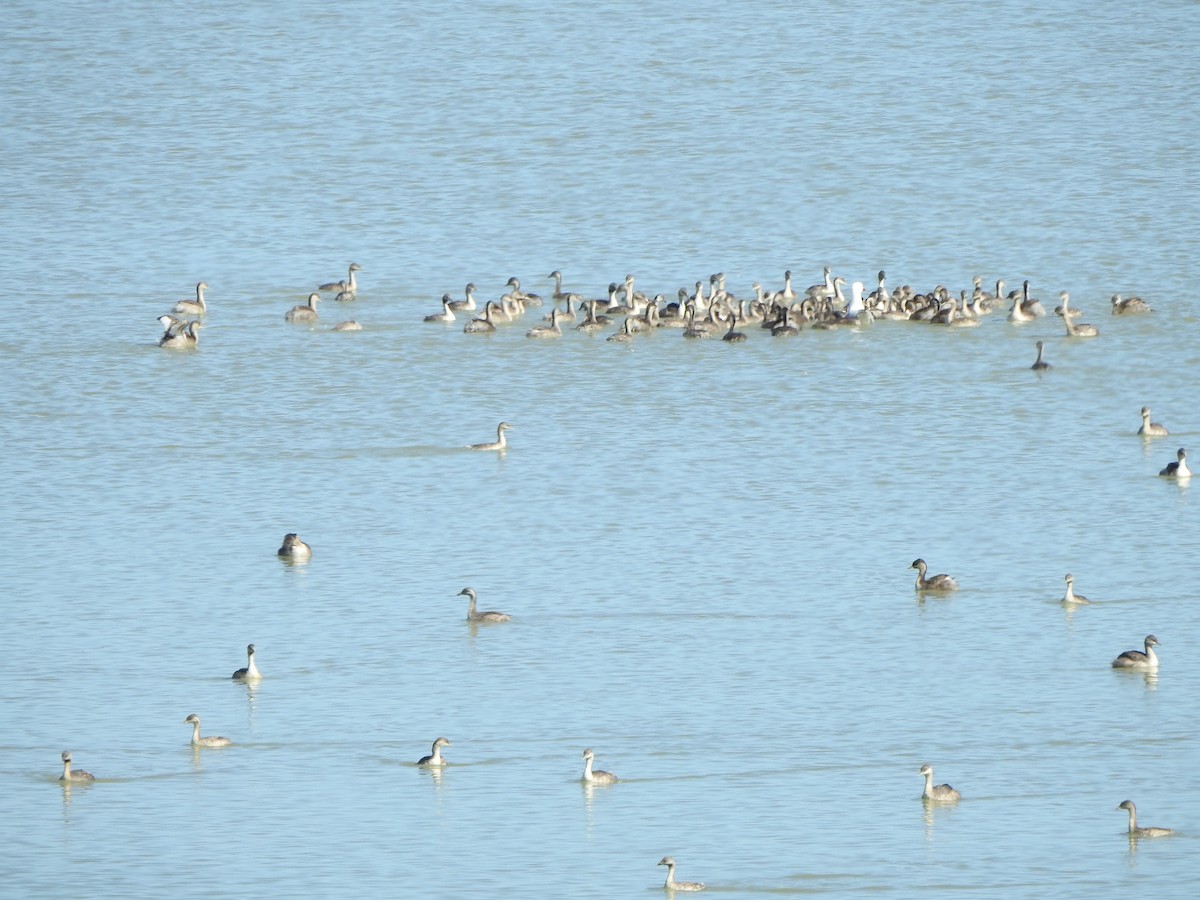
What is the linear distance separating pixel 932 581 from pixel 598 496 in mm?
5621

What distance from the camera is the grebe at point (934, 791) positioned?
18922 mm

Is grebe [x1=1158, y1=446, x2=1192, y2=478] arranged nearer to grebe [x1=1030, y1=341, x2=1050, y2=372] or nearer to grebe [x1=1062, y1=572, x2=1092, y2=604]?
grebe [x1=1062, y1=572, x2=1092, y2=604]

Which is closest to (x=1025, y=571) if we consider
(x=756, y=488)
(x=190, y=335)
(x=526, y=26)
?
(x=756, y=488)

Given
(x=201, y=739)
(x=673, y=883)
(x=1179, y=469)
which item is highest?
(x=1179, y=469)

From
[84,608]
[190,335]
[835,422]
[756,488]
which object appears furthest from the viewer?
[190,335]

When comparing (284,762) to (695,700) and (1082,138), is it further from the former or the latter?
(1082,138)

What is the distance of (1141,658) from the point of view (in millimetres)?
21875

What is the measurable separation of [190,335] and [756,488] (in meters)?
11.7

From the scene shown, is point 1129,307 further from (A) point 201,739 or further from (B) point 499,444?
(A) point 201,739

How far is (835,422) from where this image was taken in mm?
32406

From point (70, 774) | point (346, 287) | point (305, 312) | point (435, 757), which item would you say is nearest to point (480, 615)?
point (435, 757)

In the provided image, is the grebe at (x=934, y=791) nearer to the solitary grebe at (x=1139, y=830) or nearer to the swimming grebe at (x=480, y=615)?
the solitary grebe at (x=1139, y=830)

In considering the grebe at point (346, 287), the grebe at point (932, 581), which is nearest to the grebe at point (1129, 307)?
the grebe at point (346, 287)

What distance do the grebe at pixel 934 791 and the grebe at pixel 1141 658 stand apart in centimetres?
345
